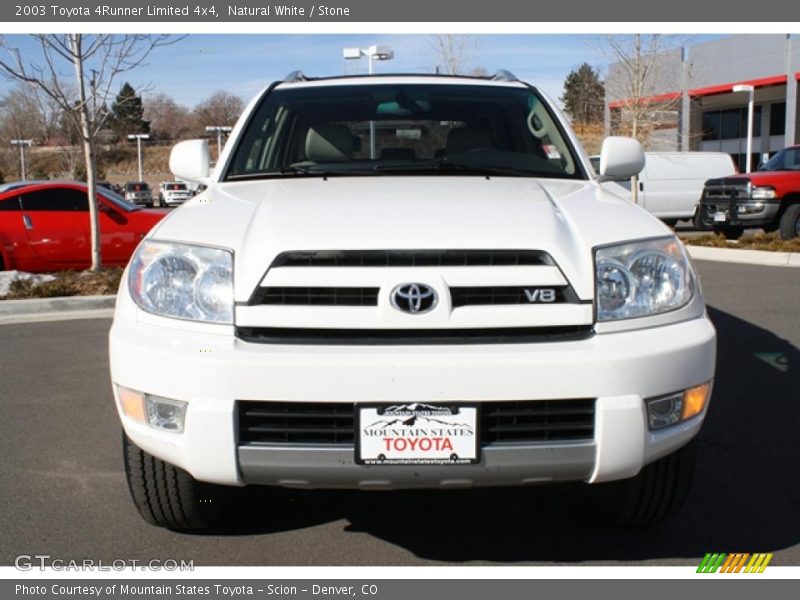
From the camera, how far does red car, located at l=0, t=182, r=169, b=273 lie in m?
11.0

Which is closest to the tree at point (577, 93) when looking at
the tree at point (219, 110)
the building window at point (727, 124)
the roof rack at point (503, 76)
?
the building window at point (727, 124)

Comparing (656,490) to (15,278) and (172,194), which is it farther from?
(172,194)

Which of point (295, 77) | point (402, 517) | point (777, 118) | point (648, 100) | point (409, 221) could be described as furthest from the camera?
point (777, 118)

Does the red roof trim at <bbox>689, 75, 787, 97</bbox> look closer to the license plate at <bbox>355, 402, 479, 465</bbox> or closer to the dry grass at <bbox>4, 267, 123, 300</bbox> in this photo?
the dry grass at <bbox>4, 267, 123, 300</bbox>

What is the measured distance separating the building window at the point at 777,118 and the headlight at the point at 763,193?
2482 cm

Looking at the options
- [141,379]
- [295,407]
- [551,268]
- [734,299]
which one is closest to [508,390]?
[551,268]

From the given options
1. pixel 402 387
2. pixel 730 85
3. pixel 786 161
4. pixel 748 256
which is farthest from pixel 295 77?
pixel 730 85

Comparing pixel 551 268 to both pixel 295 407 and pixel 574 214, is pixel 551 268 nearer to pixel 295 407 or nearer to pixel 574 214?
pixel 574 214

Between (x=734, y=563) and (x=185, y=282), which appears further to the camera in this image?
(x=734, y=563)

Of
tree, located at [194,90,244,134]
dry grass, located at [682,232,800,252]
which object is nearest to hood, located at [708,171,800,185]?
dry grass, located at [682,232,800,252]

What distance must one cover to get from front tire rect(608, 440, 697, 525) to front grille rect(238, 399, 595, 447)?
0.55m

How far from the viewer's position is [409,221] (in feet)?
9.36

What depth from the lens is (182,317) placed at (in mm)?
2811

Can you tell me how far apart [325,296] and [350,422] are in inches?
15.7
